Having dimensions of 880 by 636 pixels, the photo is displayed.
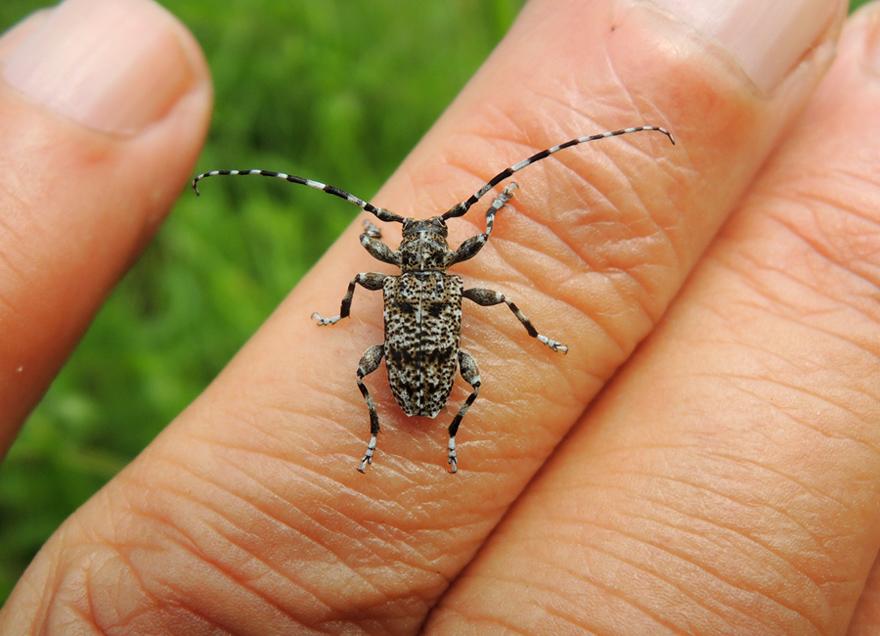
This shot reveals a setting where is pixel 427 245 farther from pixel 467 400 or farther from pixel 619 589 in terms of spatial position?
pixel 619 589

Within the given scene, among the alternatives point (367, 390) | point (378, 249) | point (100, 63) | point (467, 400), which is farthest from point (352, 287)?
point (100, 63)

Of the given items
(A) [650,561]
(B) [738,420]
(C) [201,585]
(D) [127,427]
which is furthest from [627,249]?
(D) [127,427]

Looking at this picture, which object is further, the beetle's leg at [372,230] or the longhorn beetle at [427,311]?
the beetle's leg at [372,230]

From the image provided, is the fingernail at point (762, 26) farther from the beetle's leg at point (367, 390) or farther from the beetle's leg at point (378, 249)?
the beetle's leg at point (367, 390)

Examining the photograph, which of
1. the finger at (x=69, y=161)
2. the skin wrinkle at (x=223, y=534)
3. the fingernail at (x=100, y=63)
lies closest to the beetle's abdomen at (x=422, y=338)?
the skin wrinkle at (x=223, y=534)

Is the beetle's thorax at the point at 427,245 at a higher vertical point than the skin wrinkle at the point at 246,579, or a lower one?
higher

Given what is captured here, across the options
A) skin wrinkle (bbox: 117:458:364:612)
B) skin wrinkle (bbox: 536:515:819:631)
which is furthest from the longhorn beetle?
skin wrinkle (bbox: 536:515:819:631)

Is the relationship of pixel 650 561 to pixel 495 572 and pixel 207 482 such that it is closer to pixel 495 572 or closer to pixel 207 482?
pixel 495 572
